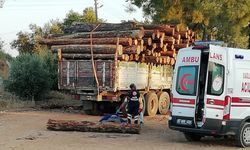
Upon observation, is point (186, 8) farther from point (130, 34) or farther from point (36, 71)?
point (36, 71)

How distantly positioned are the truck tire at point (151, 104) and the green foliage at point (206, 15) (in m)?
4.52

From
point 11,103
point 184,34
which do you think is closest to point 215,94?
point 184,34

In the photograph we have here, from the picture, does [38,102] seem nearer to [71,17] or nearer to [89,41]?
[89,41]

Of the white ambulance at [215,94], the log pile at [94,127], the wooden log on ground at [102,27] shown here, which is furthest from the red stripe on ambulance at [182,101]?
the wooden log on ground at [102,27]

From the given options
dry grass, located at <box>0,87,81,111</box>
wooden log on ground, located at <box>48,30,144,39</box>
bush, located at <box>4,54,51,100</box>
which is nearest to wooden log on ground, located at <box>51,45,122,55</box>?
wooden log on ground, located at <box>48,30,144,39</box>

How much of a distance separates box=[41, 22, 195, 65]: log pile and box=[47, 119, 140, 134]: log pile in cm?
469

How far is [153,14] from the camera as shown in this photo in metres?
27.0

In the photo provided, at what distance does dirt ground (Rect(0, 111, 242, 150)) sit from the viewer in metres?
13.1

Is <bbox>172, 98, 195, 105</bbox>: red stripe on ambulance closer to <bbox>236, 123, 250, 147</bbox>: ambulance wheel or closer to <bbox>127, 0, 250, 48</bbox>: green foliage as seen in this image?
<bbox>236, 123, 250, 147</bbox>: ambulance wheel

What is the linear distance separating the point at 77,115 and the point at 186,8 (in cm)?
799

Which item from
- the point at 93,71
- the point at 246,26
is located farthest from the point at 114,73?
the point at 246,26

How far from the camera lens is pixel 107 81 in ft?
66.8

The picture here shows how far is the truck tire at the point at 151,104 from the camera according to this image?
21902 millimetres

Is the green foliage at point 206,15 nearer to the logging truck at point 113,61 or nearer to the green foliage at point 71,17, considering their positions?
the logging truck at point 113,61
